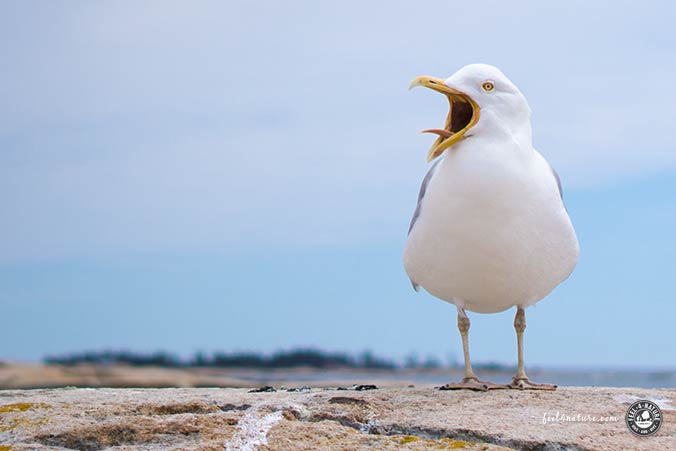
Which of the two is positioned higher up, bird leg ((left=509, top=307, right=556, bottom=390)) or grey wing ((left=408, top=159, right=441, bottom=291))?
grey wing ((left=408, top=159, right=441, bottom=291))

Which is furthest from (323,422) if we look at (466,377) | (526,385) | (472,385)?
(526,385)

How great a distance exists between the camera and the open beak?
7.50 meters

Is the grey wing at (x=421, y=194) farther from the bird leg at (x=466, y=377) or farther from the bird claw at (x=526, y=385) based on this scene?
the bird claw at (x=526, y=385)

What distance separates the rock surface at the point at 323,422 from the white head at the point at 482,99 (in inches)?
85.9

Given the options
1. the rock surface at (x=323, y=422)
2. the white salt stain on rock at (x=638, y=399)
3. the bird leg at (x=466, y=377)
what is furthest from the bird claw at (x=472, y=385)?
the white salt stain on rock at (x=638, y=399)

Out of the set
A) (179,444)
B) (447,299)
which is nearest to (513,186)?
(447,299)

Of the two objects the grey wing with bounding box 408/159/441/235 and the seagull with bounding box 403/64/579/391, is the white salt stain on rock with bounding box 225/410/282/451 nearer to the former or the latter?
the seagull with bounding box 403/64/579/391

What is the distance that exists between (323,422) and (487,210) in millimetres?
2263

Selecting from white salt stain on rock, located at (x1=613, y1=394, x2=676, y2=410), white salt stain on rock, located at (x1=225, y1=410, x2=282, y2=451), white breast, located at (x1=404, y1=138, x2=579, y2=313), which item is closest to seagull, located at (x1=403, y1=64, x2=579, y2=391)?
white breast, located at (x1=404, y1=138, x2=579, y2=313)

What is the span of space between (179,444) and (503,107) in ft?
12.5

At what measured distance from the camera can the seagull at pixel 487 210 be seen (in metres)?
7.30

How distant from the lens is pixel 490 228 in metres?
7.27

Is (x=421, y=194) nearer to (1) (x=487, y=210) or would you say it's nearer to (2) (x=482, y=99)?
(1) (x=487, y=210)

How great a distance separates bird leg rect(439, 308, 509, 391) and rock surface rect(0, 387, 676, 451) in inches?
13.6
